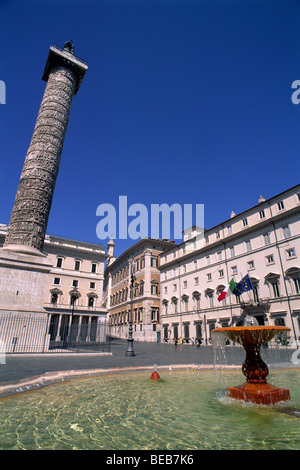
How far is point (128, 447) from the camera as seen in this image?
260 cm

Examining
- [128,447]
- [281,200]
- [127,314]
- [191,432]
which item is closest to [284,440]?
[191,432]

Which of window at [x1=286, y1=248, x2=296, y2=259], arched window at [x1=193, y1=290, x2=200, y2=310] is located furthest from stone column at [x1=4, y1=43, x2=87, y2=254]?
arched window at [x1=193, y1=290, x2=200, y2=310]

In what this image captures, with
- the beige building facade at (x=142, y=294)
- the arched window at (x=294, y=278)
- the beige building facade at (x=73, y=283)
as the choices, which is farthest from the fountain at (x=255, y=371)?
the beige building facade at (x=73, y=283)

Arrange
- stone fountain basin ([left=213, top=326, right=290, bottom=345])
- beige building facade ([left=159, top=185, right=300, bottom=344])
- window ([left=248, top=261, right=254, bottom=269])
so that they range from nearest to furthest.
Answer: stone fountain basin ([left=213, top=326, right=290, bottom=345]) → beige building facade ([left=159, top=185, right=300, bottom=344]) → window ([left=248, top=261, right=254, bottom=269])

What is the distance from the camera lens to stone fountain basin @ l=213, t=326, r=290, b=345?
15.5 ft

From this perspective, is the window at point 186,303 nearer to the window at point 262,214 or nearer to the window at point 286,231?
the window at point 262,214

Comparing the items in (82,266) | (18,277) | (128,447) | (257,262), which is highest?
(82,266)

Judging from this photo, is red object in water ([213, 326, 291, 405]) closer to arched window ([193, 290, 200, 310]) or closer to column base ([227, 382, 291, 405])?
column base ([227, 382, 291, 405])

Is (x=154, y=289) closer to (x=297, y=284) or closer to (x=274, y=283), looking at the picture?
(x=274, y=283)

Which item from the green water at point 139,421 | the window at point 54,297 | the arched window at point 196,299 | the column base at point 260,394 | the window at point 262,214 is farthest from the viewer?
the window at point 54,297

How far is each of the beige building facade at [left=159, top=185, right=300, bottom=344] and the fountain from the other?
807 inches

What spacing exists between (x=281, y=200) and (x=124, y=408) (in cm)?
2560

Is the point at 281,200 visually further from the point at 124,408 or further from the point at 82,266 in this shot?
the point at 82,266

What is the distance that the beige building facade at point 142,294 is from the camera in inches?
1548
